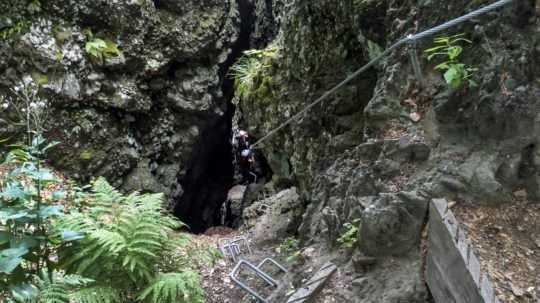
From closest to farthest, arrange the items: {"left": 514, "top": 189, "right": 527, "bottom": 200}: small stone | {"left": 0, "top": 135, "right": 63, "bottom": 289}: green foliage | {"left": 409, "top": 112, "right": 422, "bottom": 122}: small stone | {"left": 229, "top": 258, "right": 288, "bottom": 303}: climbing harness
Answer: {"left": 0, "top": 135, "right": 63, "bottom": 289}: green foliage
{"left": 514, "top": 189, "right": 527, "bottom": 200}: small stone
{"left": 409, "top": 112, "right": 422, "bottom": 122}: small stone
{"left": 229, "top": 258, "right": 288, "bottom": 303}: climbing harness

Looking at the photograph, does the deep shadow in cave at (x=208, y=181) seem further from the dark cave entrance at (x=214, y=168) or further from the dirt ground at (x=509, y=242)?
the dirt ground at (x=509, y=242)

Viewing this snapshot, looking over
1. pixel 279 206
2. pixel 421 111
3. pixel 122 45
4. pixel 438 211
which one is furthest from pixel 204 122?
pixel 438 211

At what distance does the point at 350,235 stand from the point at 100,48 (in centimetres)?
653

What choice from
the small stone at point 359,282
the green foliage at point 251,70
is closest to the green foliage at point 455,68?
the small stone at point 359,282

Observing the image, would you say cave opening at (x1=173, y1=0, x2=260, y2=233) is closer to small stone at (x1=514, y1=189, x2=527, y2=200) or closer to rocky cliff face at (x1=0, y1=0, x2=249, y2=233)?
rocky cliff face at (x1=0, y1=0, x2=249, y2=233)

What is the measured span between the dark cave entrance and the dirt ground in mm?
8898

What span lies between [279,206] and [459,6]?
4771 millimetres

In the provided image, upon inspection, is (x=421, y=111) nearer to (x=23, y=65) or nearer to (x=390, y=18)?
(x=390, y=18)

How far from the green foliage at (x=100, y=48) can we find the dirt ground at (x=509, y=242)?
710 cm

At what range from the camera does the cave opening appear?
494 inches

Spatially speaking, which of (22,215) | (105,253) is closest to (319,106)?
(105,253)

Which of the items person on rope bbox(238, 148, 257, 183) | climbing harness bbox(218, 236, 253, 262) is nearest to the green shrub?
climbing harness bbox(218, 236, 253, 262)

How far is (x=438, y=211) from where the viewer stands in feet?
7.61

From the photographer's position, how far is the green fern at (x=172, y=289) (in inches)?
104
